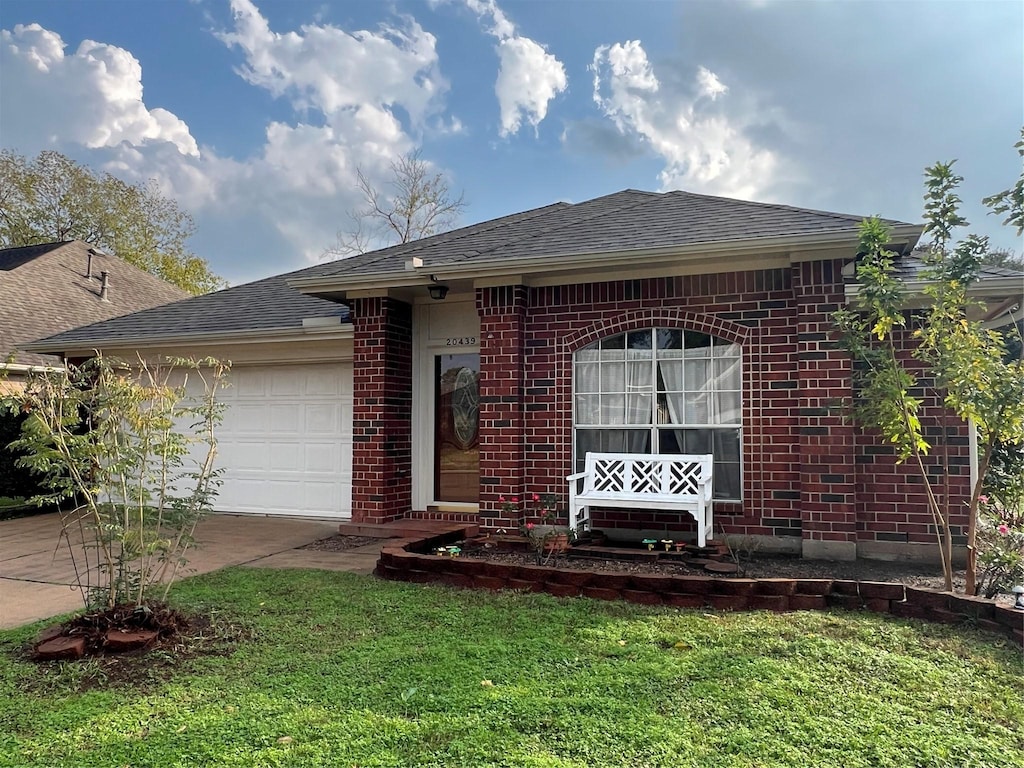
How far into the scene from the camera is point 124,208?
1222 inches

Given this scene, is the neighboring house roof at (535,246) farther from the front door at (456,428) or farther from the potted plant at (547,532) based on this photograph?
the potted plant at (547,532)

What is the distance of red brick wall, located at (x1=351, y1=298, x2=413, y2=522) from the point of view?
835 cm

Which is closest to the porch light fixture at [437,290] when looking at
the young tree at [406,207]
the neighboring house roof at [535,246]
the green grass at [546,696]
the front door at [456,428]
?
the neighboring house roof at [535,246]

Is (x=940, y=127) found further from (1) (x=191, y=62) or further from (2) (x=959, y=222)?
(1) (x=191, y=62)

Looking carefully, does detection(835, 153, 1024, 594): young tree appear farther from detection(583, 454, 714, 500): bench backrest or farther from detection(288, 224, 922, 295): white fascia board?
detection(583, 454, 714, 500): bench backrest

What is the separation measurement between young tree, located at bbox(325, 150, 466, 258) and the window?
72.0 feet

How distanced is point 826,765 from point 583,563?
3519 millimetres

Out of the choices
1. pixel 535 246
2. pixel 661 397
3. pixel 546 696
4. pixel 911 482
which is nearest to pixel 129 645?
pixel 546 696

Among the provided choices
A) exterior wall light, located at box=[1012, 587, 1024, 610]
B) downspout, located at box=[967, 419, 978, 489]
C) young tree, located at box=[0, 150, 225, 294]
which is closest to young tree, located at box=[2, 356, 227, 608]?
exterior wall light, located at box=[1012, 587, 1024, 610]

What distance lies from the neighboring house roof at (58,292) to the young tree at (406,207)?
328 inches

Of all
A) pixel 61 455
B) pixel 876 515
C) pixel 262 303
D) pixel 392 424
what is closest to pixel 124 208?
pixel 262 303

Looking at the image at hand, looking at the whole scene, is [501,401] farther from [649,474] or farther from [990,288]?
[990,288]

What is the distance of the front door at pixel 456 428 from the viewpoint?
8727 mm

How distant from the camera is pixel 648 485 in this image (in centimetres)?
678
